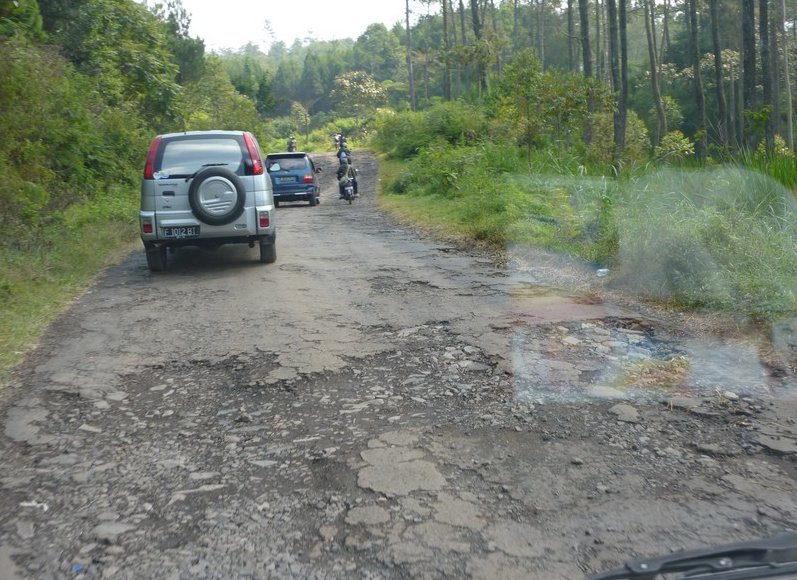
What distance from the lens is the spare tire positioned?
923 cm

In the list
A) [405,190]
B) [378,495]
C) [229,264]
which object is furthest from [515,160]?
[378,495]

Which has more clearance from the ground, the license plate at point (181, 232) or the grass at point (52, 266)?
the license plate at point (181, 232)

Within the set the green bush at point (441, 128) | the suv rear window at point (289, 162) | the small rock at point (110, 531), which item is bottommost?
the small rock at point (110, 531)

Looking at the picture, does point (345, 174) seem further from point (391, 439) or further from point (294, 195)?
point (391, 439)

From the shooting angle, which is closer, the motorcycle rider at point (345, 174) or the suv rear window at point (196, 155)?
the suv rear window at point (196, 155)

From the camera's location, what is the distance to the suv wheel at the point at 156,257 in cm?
972

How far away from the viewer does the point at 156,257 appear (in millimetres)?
9773

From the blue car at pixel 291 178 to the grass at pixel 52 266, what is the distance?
697 centimetres

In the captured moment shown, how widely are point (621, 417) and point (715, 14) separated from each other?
1089 inches

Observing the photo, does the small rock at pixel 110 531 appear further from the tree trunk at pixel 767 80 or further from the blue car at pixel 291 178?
the blue car at pixel 291 178

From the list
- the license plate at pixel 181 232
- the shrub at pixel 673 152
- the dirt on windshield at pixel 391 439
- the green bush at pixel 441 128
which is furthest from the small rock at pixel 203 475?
the green bush at pixel 441 128

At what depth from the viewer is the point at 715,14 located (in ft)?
91.1

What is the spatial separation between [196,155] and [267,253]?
1.55 m

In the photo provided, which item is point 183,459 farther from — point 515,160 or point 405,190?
point 405,190
